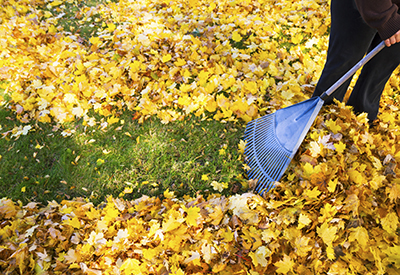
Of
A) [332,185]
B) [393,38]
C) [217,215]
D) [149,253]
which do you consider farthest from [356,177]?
[149,253]

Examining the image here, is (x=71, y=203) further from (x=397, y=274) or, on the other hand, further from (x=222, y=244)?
(x=397, y=274)

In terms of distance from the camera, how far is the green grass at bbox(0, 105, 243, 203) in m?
2.20

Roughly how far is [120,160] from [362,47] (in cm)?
232

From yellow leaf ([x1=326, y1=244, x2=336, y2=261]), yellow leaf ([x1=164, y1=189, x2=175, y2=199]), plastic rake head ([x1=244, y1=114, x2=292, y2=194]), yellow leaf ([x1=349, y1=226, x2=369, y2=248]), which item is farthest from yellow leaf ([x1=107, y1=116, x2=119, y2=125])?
yellow leaf ([x1=349, y1=226, x2=369, y2=248])

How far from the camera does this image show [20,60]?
3.07 meters

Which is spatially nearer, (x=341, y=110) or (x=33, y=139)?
(x=341, y=110)

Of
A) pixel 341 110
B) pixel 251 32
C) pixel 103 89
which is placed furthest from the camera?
pixel 251 32

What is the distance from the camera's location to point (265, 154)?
206cm

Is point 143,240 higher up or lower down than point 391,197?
lower down

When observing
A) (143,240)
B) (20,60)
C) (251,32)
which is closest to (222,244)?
(143,240)

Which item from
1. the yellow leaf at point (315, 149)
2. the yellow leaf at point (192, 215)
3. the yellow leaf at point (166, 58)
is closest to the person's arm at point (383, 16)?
the yellow leaf at point (315, 149)

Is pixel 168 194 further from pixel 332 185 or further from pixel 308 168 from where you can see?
pixel 332 185

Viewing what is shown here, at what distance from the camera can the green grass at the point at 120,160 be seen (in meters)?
2.20

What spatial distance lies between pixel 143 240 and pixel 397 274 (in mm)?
1703
